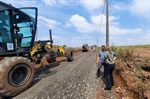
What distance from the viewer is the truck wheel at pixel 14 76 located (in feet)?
20.4

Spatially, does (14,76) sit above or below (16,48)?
below

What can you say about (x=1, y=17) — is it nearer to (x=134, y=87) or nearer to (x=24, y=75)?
(x=24, y=75)

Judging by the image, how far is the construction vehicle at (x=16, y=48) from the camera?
6.43m

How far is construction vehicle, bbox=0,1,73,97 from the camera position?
6.43 metres

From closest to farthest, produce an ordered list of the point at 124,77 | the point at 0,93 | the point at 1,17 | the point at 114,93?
the point at 0,93, the point at 114,93, the point at 1,17, the point at 124,77

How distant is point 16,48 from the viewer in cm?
781

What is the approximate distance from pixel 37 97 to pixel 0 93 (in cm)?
127

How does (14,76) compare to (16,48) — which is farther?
(16,48)

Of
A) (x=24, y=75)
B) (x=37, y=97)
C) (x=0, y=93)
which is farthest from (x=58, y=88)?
(x=0, y=93)

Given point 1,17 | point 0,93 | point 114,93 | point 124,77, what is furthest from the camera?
point 124,77

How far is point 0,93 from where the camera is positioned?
6109mm

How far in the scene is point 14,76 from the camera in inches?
273

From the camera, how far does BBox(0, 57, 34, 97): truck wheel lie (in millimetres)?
6227

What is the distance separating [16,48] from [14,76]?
1417 millimetres
